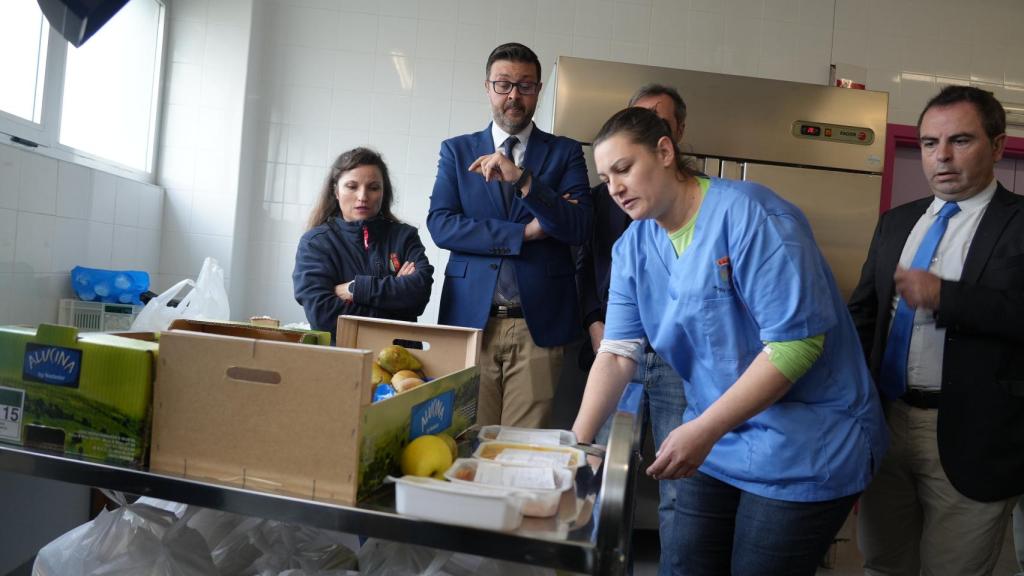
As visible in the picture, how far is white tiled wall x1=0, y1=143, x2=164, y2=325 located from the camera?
214cm

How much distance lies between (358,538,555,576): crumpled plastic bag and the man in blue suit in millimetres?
936

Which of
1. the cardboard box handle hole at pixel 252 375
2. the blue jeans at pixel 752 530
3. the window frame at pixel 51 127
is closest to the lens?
the cardboard box handle hole at pixel 252 375

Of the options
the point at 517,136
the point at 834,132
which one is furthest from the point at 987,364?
the point at 834,132

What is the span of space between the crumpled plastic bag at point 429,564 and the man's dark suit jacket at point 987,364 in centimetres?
100

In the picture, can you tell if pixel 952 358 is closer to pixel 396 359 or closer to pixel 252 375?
pixel 396 359

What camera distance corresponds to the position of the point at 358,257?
215 centimetres

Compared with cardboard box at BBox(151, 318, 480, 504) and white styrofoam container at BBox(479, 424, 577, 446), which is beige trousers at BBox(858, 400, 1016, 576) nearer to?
white styrofoam container at BBox(479, 424, 577, 446)

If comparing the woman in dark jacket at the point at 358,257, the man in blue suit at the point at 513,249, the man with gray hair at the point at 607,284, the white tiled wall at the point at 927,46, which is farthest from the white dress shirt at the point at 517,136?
the white tiled wall at the point at 927,46

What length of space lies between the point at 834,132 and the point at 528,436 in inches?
91.3

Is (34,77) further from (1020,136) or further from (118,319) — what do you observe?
(1020,136)

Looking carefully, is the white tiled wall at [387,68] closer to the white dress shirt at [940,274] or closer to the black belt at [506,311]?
the black belt at [506,311]

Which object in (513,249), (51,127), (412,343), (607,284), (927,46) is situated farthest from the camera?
(927,46)

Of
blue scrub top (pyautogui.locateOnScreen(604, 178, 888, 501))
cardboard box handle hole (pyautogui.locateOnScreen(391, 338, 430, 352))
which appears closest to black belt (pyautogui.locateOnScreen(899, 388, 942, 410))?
blue scrub top (pyautogui.locateOnScreen(604, 178, 888, 501))

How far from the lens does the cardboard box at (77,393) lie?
0.92 m
